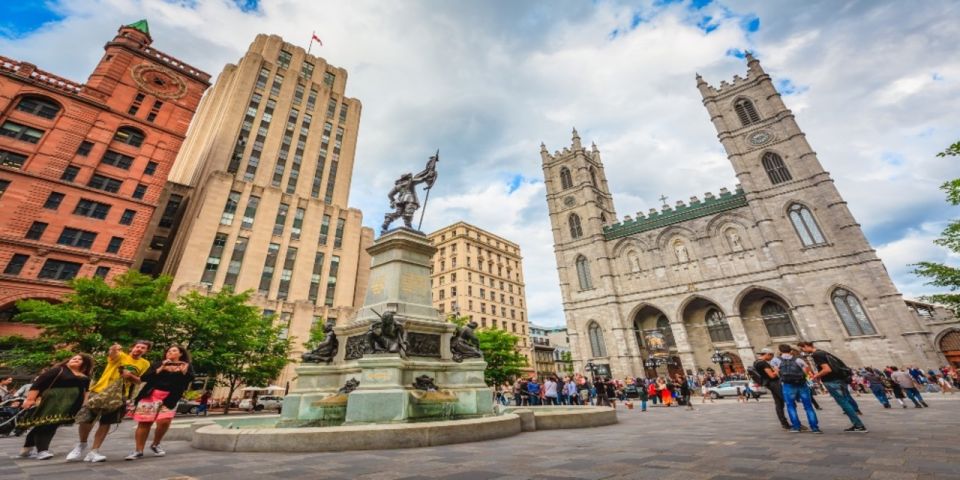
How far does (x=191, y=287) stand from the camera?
1250 inches

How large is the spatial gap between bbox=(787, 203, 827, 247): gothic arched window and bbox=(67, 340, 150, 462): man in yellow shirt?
4760cm

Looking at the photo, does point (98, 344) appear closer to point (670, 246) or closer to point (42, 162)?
point (42, 162)

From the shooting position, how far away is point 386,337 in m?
8.13

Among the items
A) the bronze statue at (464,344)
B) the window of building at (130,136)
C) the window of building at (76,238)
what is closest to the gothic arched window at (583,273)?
the bronze statue at (464,344)

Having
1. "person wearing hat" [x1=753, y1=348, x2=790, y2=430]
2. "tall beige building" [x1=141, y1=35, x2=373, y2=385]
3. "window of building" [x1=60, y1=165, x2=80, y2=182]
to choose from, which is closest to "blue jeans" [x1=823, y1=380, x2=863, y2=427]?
"person wearing hat" [x1=753, y1=348, x2=790, y2=430]

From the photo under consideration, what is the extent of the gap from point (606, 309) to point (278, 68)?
5177 cm

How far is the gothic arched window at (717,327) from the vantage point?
127 ft

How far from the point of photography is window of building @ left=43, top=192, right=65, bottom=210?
27.3 m

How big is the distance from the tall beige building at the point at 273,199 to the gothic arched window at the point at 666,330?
34631mm

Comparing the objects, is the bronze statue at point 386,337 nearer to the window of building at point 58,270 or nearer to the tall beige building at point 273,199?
the tall beige building at point 273,199

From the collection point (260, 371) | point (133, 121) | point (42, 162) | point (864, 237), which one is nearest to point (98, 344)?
point (260, 371)

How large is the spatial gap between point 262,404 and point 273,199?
2115 cm

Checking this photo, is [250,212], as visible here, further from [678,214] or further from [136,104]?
[678,214]

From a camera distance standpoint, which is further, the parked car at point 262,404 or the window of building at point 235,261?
the window of building at point 235,261
